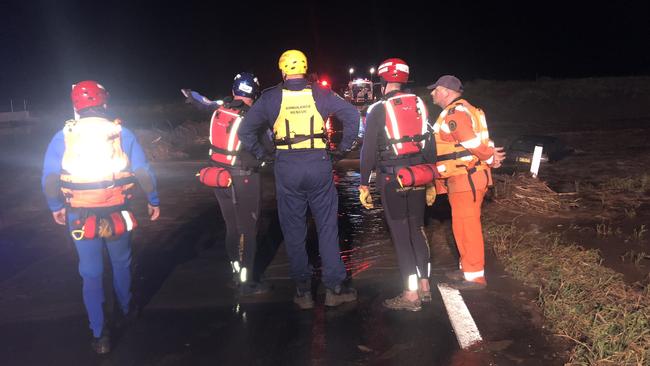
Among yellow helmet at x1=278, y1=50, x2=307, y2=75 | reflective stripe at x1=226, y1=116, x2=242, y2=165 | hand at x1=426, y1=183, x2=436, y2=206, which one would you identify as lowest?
hand at x1=426, y1=183, x2=436, y2=206

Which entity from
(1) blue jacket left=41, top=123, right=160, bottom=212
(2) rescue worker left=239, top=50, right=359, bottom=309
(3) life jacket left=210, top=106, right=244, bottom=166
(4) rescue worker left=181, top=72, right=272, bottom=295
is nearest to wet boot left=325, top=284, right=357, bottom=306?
(2) rescue worker left=239, top=50, right=359, bottom=309

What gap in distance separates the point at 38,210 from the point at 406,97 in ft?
24.1

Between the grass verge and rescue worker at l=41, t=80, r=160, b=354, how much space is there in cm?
347

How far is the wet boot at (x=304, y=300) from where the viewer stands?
4906 millimetres

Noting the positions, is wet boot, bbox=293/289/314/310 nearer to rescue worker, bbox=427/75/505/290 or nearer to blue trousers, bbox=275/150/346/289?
blue trousers, bbox=275/150/346/289

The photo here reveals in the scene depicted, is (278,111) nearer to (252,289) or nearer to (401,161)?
(401,161)

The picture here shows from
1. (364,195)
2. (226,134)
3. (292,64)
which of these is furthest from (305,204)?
(292,64)

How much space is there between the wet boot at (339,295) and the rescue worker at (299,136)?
47cm

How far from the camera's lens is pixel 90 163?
404 cm

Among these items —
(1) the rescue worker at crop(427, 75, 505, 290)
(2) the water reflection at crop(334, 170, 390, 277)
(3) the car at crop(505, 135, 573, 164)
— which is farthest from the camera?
(3) the car at crop(505, 135, 573, 164)

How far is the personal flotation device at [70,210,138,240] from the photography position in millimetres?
4020

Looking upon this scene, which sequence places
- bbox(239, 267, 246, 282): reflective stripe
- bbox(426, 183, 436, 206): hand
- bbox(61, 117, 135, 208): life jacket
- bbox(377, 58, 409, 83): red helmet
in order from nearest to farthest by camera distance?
bbox(61, 117, 135, 208): life jacket
bbox(377, 58, 409, 83): red helmet
bbox(426, 183, 436, 206): hand
bbox(239, 267, 246, 282): reflective stripe

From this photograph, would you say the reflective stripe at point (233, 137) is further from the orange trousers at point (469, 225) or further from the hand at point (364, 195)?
the orange trousers at point (469, 225)

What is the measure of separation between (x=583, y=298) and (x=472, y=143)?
5.21 ft
